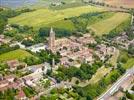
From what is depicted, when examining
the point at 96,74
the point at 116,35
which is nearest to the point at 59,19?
the point at 116,35

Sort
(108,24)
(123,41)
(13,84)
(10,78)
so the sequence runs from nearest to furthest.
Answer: (13,84)
(10,78)
(123,41)
(108,24)

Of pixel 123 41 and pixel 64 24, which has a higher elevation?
pixel 64 24

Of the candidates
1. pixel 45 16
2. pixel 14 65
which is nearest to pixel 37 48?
pixel 14 65

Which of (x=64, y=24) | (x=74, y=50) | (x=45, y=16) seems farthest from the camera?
(x=45, y=16)

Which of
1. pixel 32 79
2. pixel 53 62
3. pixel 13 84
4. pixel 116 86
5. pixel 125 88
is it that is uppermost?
pixel 53 62

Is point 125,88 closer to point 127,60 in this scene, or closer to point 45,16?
point 127,60

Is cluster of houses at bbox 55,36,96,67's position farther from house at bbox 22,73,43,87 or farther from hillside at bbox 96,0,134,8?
hillside at bbox 96,0,134,8

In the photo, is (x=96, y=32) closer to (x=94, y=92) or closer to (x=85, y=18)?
(x=85, y=18)

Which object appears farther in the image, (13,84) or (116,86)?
(116,86)
